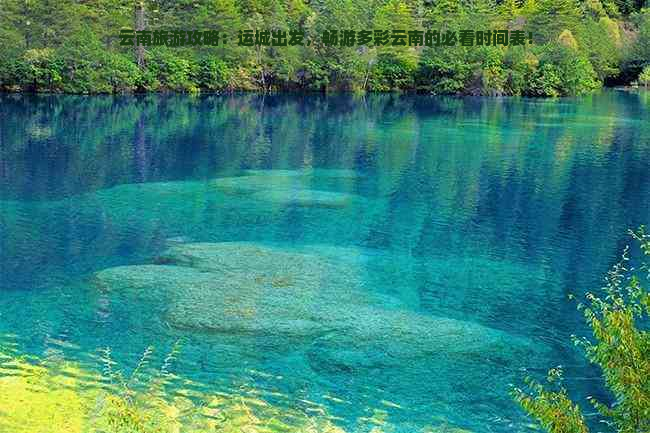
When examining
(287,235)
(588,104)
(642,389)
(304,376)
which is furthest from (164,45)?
(642,389)

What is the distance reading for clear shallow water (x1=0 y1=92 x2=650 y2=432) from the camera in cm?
1598

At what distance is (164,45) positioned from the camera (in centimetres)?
7750

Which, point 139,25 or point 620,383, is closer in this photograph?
point 620,383

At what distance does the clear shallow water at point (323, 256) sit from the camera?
629 inches

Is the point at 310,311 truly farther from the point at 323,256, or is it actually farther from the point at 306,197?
the point at 306,197

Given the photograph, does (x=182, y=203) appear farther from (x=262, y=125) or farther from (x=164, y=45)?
(x=164, y=45)

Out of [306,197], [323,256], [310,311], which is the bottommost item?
[310,311]

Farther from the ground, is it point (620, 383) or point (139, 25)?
point (139, 25)

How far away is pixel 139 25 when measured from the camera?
77062 millimetres

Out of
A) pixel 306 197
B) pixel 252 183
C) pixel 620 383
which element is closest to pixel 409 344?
pixel 620 383

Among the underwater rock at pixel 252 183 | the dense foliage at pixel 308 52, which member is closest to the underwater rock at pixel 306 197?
the underwater rock at pixel 252 183

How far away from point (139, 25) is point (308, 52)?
1630 centimetres

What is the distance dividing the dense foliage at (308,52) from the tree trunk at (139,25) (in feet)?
0.58

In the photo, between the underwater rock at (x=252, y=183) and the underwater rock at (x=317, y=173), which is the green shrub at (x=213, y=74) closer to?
the underwater rock at (x=317, y=173)
